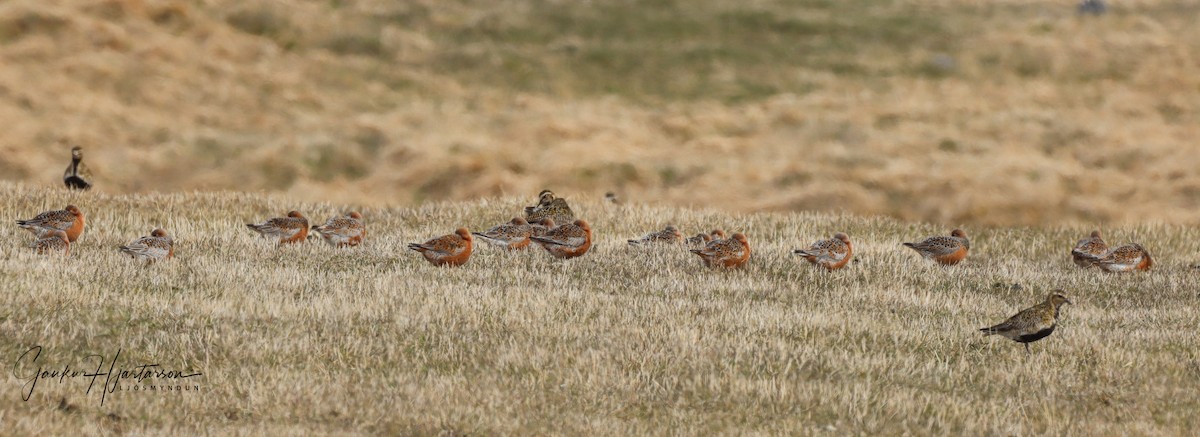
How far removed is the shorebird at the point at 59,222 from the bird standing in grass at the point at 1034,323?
1054cm

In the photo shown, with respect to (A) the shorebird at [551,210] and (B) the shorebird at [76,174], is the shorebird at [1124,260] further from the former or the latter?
Result: (B) the shorebird at [76,174]

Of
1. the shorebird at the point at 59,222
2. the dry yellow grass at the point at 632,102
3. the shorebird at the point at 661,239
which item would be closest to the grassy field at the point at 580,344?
the shorebird at the point at 59,222

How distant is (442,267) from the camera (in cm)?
1502

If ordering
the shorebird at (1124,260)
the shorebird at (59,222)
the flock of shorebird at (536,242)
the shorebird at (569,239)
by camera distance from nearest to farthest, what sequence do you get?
1. the flock of shorebird at (536,242)
2. the shorebird at (59,222)
3. the shorebird at (569,239)
4. the shorebird at (1124,260)

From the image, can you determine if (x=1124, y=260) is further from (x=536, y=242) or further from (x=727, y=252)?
(x=536, y=242)

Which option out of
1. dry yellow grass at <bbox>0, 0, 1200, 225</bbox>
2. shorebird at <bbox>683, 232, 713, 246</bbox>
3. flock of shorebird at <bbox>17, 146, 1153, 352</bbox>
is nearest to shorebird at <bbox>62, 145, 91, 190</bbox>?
dry yellow grass at <bbox>0, 0, 1200, 225</bbox>

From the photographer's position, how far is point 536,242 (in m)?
16.2

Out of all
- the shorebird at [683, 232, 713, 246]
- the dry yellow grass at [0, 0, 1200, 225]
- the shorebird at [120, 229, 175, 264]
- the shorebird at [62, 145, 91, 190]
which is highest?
the dry yellow grass at [0, 0, 1200, 225]

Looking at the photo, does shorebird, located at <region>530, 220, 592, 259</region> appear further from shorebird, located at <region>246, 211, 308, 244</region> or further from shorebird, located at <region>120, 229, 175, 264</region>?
shorebird, located at <region>120, 229, 175, 264</region>

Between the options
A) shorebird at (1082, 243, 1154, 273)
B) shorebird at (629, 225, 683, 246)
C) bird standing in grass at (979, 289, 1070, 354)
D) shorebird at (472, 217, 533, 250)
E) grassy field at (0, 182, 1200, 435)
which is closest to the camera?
grassy field at (0, 182, 1200, 435)

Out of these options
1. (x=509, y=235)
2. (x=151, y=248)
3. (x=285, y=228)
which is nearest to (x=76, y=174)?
(x=285, y=228)

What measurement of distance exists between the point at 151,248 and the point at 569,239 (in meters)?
4.96

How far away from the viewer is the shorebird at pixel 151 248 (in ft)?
46.5

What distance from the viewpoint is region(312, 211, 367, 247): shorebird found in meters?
16.2
